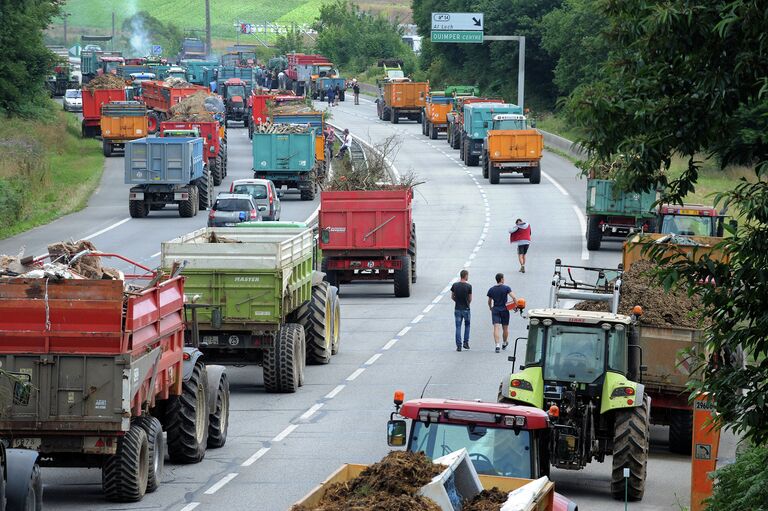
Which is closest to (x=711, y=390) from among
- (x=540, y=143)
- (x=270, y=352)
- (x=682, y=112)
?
(x=682, y=112)

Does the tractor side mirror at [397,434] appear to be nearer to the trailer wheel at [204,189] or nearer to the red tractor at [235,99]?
Result: the trailer wheel at [204,189]

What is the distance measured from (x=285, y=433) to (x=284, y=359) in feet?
8.95

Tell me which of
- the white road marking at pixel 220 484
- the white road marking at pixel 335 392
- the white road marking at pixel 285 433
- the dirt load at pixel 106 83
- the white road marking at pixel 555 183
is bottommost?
the white road marking at pixel 555 183

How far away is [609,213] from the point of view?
4172 cm

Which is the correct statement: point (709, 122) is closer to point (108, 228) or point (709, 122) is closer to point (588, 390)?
point (588, 390)

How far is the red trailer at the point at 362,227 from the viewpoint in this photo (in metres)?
33.8

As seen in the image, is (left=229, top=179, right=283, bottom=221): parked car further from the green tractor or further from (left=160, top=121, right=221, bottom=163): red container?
the green tractor

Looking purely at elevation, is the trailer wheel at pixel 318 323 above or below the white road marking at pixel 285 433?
above

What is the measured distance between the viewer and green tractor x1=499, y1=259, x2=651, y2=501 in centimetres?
1641

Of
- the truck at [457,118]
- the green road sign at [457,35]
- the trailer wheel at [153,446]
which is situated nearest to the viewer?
the trailer wheel at [153,446]

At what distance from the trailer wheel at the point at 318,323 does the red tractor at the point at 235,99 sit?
188 ft

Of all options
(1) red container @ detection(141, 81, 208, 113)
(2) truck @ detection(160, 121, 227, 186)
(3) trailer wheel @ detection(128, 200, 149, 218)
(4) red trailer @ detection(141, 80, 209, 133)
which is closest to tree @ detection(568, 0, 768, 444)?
(3) trailer wheel @ detection(128, 200, 149, 218)

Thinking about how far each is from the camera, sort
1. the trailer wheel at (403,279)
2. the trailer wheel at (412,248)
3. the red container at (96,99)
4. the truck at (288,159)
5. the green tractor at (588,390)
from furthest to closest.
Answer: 1. the red container at (96,99)
2. the truck at (288,159)
3. the trailer wheel at (412,248)
4. the trailer wheel at (403,279)
5. the green tractor at (588,390)

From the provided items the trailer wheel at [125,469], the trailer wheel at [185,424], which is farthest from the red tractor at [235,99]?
the trailer wheel at [125,469]
